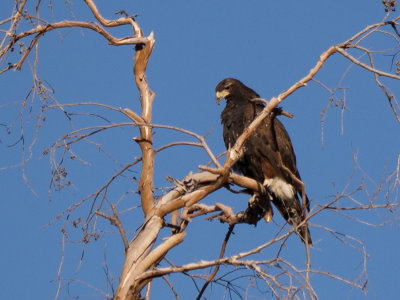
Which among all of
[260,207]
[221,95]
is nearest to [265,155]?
[260,207]

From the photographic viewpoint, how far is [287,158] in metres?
5.94

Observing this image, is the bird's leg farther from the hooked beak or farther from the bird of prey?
the hooked beak

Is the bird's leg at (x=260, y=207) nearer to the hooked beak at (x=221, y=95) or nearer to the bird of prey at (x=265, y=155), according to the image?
the bird of prey at (x=265, y=155)

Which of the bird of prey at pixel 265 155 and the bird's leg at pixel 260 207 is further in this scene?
the bird of prey at pixel 265 155

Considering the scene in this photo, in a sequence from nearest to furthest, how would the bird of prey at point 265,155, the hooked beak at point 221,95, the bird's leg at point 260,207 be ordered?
1. the bird's leg at point 260,207
2. the bird of prey at point 265,155
3. the hooked beak at point 221,95

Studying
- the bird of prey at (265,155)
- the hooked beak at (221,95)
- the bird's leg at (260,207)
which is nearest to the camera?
the bird's leg at (260,207)

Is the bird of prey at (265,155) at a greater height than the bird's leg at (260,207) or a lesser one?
greater

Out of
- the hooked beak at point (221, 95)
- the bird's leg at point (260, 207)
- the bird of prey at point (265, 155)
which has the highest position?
the hooked beak at point (221, 95)

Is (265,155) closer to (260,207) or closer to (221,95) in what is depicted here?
(260,207)

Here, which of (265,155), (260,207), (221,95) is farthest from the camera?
(221,95)

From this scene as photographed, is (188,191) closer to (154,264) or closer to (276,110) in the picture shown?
(154,264)

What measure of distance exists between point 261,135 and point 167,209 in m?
1.92

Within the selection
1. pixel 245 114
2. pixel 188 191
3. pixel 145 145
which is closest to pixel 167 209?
pixel 188 191

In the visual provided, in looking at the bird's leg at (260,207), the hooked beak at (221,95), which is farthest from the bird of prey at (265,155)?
the bird's leg at (260,207)
